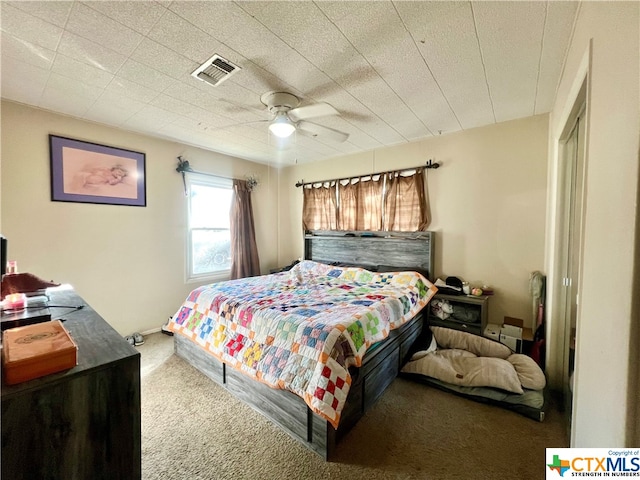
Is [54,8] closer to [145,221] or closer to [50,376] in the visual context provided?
[50,376]

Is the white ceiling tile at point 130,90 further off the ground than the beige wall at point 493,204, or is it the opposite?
the white ceiling tile at point 130,90

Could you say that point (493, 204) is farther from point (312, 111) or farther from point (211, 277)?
point (211, 277)

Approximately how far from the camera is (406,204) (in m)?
3.52

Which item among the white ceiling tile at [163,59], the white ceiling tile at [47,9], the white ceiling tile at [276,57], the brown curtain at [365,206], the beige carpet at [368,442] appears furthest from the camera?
the brown curtain at [365,206]

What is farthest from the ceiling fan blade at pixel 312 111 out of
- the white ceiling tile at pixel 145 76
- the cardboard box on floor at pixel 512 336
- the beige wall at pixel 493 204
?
the cardboard box on floor at pixel 512 336

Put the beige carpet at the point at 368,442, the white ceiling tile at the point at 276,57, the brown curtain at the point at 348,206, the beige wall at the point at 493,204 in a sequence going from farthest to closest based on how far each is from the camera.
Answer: the brown curtain at the point at 348,206 < the beige wall at the point at 493,204 < the white ceiling tile at the point at 276,57 < the beige carpet at the point at 368,442

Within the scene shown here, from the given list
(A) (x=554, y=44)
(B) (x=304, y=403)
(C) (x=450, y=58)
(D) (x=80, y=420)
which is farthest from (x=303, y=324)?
(A) (x=554, y=44)

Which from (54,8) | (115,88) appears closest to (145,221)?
(115,88)

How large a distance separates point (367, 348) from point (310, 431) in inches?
24.6

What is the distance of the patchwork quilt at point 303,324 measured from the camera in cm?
159

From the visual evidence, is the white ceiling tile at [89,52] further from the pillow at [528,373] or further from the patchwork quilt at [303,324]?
the pillow at [528,373]

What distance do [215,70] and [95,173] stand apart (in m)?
2.09

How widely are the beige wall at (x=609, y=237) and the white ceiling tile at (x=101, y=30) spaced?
7.50 feet

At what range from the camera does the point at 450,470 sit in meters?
1.48
